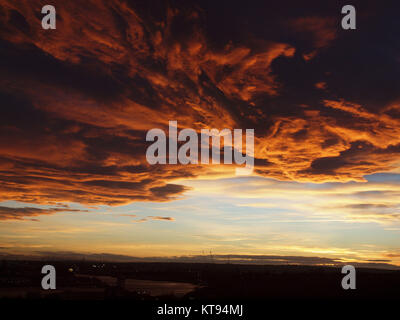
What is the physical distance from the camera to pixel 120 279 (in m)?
84.6
